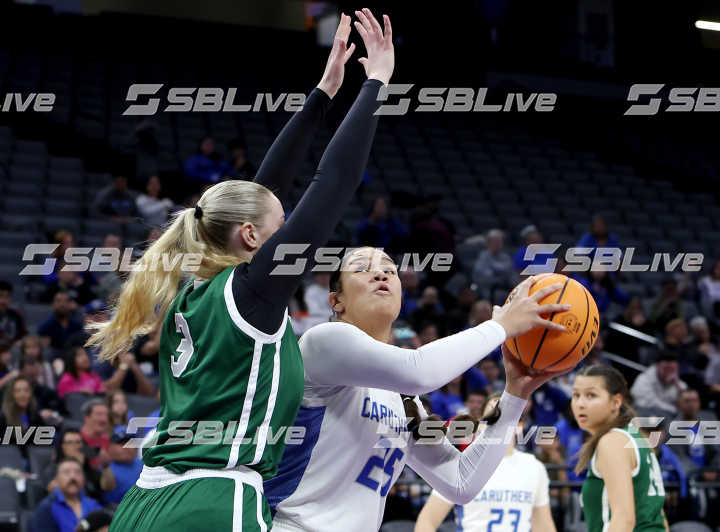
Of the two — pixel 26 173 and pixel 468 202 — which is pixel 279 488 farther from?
pixel 468 202

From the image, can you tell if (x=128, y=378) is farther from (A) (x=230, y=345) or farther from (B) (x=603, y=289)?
(B) (x=603, y=289)

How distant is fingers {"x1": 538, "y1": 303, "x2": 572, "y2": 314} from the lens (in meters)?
2.54

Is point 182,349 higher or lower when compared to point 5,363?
lower

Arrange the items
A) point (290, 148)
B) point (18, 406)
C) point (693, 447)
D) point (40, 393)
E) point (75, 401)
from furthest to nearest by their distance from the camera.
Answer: point (693, 447) → point (75, 401) → point (40, 393) → point (18, 406) → point (290, 148)

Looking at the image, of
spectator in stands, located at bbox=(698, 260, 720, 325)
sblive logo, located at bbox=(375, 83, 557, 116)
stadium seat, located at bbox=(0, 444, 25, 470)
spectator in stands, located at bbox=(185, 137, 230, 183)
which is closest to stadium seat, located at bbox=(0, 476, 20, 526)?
stadium seat, located at bbox=(0, 444, 25, 470)

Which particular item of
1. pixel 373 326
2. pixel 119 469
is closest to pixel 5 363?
pixel 119 469

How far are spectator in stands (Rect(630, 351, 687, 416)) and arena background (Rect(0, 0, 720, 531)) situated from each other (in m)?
0.24

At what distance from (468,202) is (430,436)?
1049 centimetres

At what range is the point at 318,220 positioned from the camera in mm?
2176

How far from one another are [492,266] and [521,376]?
8199mm

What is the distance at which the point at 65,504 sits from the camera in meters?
5.86

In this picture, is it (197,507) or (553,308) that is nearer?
(197,507)

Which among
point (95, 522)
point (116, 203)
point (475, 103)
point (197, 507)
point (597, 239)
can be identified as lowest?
point (197, 507)

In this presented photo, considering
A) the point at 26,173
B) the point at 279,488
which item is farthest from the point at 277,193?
the point at 26,173
